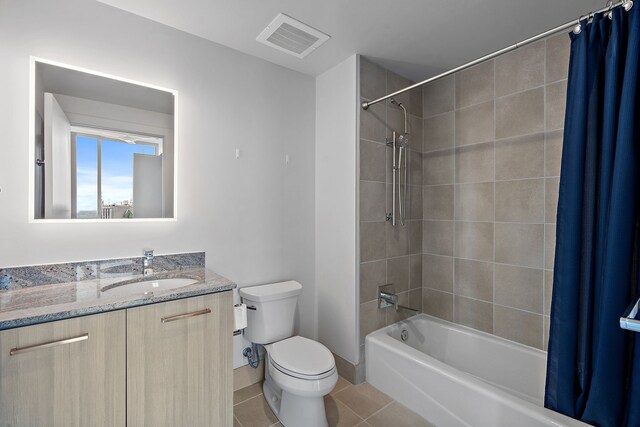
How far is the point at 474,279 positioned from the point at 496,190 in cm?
72

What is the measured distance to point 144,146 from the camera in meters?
1.85

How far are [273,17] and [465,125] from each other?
1663 millimetres

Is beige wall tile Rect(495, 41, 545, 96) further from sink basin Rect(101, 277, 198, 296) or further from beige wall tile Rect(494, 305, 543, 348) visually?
sink basin Rect(101, 277, 198, 296)

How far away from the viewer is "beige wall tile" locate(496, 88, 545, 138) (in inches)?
80.5

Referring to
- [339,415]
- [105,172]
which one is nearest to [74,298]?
[105,172]

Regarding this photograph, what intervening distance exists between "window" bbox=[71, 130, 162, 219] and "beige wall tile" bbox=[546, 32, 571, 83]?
2620 mm

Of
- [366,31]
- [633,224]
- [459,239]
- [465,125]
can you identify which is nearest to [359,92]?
[366,31]

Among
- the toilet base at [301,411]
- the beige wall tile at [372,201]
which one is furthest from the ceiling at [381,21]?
the toilet base at [301,411]

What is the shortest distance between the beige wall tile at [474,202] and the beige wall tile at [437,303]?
0.69 meters

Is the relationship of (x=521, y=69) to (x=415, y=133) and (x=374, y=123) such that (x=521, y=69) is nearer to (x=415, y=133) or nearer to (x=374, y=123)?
(x=415, y=133)

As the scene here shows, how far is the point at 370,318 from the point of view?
7.63 feet

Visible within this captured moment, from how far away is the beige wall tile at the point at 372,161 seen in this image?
2262 mm

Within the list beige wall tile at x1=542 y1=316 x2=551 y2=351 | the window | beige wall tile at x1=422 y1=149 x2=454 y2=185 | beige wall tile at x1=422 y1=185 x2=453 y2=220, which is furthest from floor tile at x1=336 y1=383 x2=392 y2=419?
the window

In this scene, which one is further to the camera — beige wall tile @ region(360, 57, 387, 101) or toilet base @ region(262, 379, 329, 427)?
beige wall tile @ region(360, 57, 387, 101)
